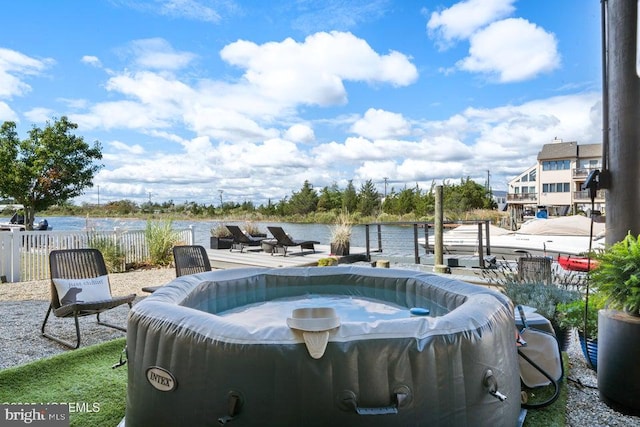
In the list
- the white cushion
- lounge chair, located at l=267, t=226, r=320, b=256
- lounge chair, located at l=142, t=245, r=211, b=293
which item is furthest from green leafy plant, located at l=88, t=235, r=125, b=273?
the white cushion

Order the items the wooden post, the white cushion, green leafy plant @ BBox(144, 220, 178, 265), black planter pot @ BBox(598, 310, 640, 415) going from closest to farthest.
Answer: black planter pot @ BBox(598, 310, 640, 415), the white cushion, the wooden post, green leafy plant @ BBox(144, 220, 178, 265)

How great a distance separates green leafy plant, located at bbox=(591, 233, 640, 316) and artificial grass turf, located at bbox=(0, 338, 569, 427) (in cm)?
75

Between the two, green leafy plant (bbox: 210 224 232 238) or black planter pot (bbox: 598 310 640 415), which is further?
green leafy plant (bbox: 210 224 232 238)

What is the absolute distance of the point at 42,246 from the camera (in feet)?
25.8

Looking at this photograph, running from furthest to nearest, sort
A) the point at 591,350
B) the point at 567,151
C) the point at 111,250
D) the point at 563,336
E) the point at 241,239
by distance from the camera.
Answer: the point at 567,151
the point at 241,239
the point at 111,250
the point at 563,336
the point at 591,350

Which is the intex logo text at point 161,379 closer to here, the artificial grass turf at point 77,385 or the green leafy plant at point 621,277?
the artificial grass turf at point 77,385

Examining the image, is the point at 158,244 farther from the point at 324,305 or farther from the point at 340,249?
the point at 324,305

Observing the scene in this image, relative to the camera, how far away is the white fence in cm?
738

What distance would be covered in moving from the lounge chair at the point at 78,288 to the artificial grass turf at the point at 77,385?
0.45 metres

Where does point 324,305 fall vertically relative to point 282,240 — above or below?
below

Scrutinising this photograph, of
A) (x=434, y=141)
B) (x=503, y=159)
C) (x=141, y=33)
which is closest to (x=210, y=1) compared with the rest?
(x=141, y=33)

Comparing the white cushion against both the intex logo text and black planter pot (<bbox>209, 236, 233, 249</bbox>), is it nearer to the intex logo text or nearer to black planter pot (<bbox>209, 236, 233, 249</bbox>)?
the intex logo text

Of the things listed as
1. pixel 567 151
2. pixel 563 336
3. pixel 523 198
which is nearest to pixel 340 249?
pixel 563 336

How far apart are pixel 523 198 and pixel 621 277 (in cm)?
3951
